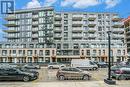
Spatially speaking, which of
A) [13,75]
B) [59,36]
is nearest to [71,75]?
[13,75]

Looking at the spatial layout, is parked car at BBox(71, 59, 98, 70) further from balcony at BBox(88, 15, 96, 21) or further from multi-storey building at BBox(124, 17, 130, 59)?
multi-storey building at BBox(124, 17, 130, 59)

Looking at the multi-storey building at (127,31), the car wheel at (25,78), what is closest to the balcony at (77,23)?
the multi-storey building at (127,31)

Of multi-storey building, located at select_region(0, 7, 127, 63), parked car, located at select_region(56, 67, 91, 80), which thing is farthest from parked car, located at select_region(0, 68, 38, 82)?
multi-storey building, located at select_region(0, 7, 127, 63)

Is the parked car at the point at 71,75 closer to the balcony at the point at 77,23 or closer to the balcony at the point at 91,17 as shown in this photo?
the balcony at the point at 77,23

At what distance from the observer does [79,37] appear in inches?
4924

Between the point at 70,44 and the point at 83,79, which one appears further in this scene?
the point at 70,44

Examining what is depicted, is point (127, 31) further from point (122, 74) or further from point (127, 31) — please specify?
point (122, 74)

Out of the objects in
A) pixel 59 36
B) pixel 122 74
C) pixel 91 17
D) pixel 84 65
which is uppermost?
pixel 91 17

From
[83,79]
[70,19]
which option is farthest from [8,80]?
[70,19]

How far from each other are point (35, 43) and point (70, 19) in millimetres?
16767

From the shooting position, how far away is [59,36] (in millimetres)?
124875

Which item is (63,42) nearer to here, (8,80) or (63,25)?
(63,25)

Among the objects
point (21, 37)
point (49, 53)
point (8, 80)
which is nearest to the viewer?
point (8, 80)

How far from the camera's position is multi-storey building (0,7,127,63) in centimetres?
12044
